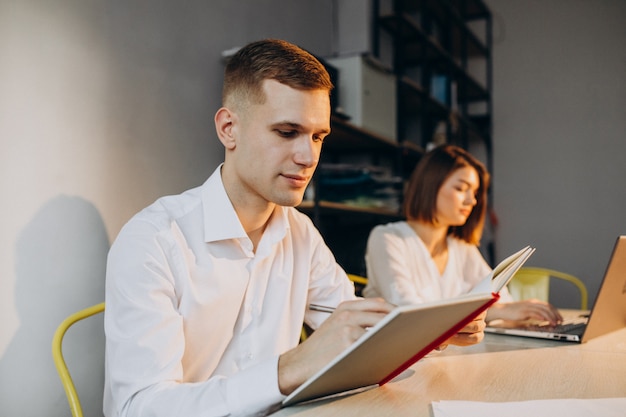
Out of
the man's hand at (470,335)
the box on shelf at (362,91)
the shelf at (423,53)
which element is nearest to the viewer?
the man's hand at (470,335)

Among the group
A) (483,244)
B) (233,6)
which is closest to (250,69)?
(233,6)

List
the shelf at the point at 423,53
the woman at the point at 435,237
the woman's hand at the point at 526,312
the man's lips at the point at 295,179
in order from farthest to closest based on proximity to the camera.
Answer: the shelf at the point at 423,53 < the woman at the point at 435,237 < the woman's hand at the point at 526,312 < the man's lips at the point at 295,179

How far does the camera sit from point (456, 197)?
217cm

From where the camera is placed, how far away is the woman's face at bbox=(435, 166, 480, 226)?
2.16 meters

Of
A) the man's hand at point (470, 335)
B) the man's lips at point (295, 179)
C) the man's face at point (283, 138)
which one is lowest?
the man's hand at point (470, 335)

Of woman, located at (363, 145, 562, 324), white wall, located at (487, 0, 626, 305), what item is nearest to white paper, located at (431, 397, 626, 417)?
woman, located at (363, 145, 562, 324)

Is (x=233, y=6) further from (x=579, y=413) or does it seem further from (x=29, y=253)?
(x=579, y=413)

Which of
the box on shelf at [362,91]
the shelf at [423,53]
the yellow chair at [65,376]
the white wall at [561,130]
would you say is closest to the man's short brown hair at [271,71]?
the yellow chair at [65,376]

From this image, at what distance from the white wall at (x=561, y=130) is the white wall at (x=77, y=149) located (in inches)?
119

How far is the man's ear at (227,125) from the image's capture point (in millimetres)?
1193

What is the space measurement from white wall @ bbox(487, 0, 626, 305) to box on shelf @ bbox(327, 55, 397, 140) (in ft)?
6.67

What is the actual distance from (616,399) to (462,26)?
3351 mm

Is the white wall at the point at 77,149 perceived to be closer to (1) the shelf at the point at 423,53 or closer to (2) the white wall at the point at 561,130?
(1) the shelf at the point at 423,53

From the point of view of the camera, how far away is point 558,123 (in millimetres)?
4242
